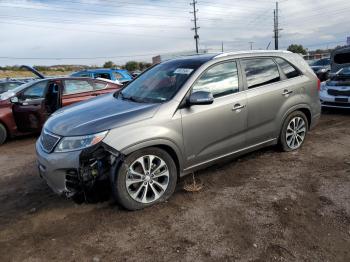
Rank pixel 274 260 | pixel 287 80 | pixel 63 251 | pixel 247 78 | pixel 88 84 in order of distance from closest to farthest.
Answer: pixel 274 260
pixel 63 251
pixel 247 78
pixel 287 80
pixel 88 84

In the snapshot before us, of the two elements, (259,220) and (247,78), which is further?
(247,78)

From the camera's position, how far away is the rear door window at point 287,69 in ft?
17.9

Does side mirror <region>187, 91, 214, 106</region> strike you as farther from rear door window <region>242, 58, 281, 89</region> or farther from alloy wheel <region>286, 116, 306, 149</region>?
alloy wheel <region>286, 116, 306, 149</region>

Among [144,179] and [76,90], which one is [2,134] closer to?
[76,90]

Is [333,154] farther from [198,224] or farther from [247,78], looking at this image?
[198,224]

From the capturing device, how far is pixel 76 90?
848 cm

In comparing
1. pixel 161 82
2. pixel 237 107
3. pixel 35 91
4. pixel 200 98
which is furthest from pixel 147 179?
pixel 35 91

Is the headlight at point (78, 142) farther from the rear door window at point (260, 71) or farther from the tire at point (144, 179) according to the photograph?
the rear door window at point (260, 71)

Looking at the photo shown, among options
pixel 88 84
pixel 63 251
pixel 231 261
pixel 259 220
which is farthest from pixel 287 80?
pixel 88 84

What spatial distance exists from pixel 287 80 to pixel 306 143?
1.58 metres

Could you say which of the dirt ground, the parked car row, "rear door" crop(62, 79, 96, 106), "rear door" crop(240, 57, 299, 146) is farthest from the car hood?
"rear door" crop(62, 79, 96, 106)

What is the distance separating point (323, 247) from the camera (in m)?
3.08

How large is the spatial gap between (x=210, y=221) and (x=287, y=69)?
3.02 metres

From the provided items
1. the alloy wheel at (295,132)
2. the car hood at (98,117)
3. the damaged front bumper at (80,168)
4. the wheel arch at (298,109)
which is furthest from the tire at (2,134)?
the alloy wheel at (295,132)
